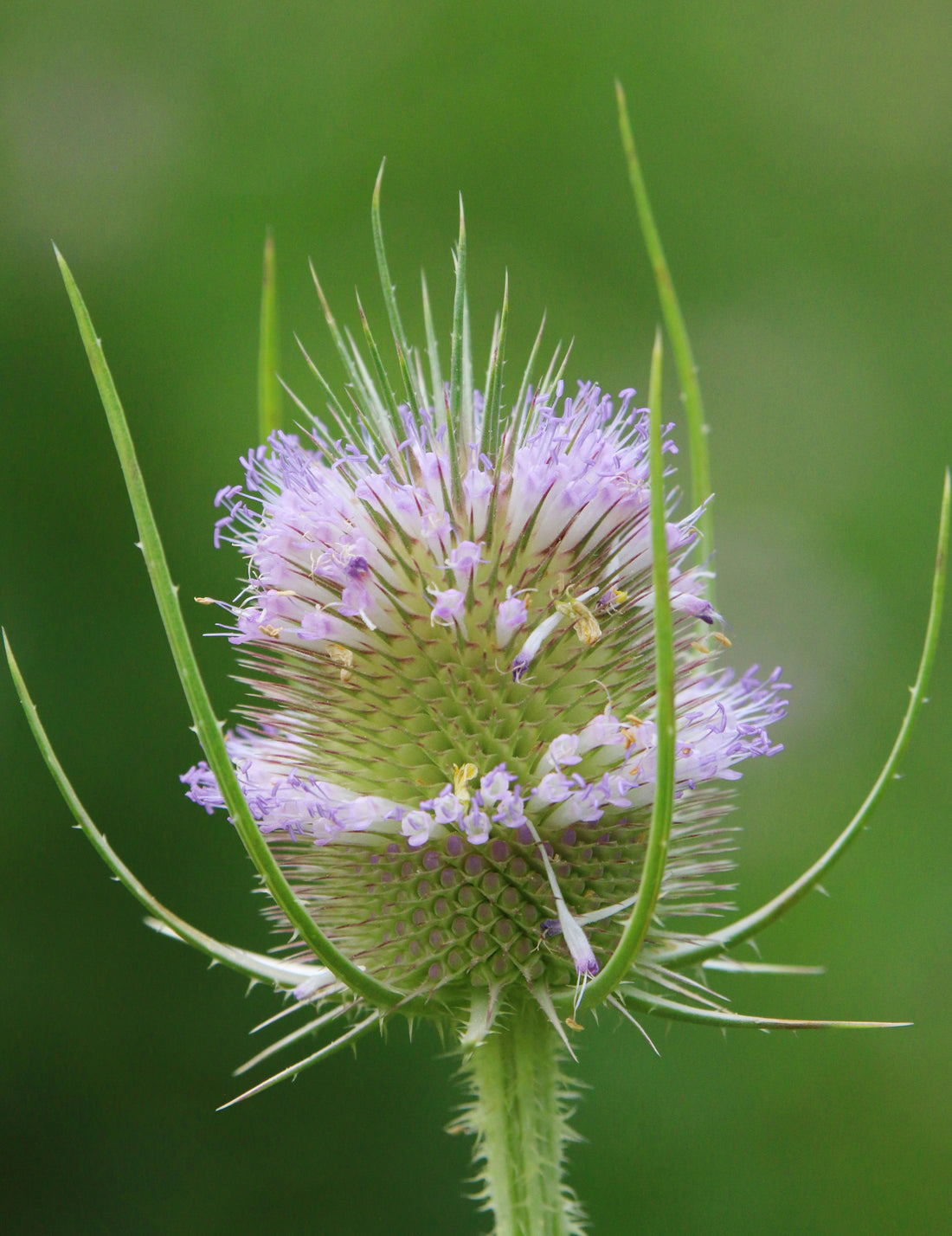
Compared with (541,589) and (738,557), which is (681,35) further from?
(541,589)

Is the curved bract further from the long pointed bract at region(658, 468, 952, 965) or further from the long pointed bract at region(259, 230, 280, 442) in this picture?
the long pointed bract at region(259, 230, 280, 442)

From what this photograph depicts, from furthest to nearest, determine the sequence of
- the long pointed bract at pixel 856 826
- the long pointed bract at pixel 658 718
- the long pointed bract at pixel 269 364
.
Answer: the long pointed bract at pixel 269 364 → the long pointed bract at pixel 856 826 → the long pointed bract at pixel 658 718

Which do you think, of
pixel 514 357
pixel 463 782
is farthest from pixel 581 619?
pixel 514 357

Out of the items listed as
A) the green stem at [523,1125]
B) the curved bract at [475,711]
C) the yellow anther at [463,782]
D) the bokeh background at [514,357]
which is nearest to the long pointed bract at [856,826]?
the curved bract at [475,711]

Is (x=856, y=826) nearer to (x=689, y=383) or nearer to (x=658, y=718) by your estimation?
(x=658, y=718)

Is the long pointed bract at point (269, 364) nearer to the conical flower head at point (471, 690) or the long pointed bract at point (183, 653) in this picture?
the conical flower head at point (471, 690)

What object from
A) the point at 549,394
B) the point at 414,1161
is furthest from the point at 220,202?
the point at 414,1161

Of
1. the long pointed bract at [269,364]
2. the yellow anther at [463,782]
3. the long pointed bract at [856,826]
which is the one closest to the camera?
the long pointed bract at [856,826]
